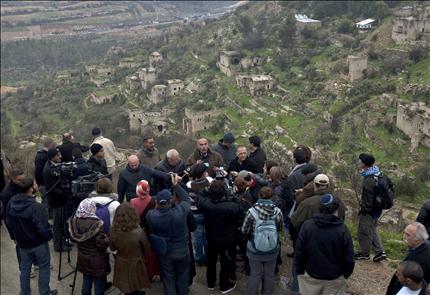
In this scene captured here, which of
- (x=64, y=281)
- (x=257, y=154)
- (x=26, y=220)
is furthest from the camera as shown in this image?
(x=257, y=154)

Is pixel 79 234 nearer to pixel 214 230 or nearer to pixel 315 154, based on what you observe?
pixel 214 230

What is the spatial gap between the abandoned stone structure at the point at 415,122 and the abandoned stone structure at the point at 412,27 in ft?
40.7

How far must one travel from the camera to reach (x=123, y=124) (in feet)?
164

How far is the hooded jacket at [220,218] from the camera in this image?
6.65 meters

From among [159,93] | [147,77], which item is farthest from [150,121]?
[147,77]

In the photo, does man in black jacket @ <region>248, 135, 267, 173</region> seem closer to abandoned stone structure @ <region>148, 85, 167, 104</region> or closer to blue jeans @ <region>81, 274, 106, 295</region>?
blue jeans @ <region>81, 274, 106, 295</region>

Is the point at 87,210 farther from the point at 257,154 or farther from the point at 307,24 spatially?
the point at 307,24

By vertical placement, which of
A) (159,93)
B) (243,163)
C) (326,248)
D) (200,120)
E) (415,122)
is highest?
(326,248)

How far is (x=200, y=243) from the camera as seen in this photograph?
26.1ft

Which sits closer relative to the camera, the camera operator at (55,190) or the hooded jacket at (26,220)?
the hooded jacket at (26,220)

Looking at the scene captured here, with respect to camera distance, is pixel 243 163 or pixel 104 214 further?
pixel 243 163

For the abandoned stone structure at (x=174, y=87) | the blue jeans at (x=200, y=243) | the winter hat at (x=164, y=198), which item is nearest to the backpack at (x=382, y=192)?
the blue jeans at (x=200, y=243)

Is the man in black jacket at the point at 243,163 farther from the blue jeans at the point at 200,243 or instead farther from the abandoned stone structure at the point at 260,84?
the abandoned stone structure at the point at 260,84

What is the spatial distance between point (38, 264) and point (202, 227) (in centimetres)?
248
